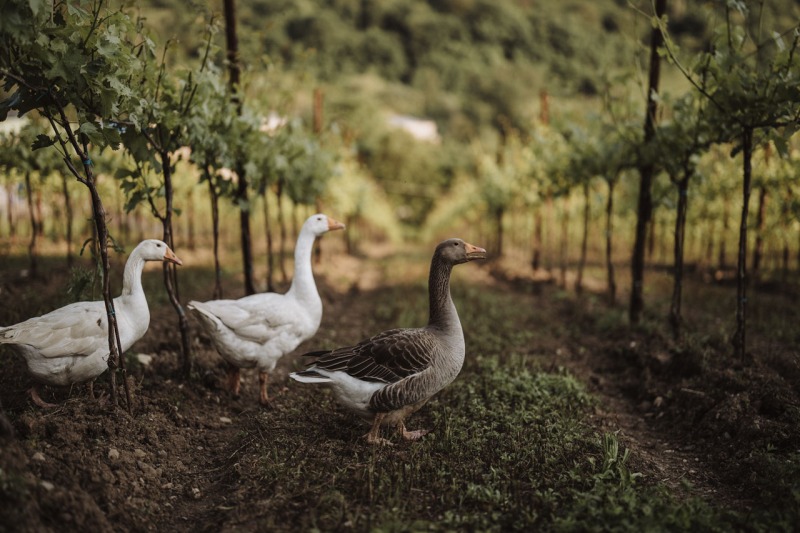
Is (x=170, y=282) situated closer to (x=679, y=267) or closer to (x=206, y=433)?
(x=206, y=433)

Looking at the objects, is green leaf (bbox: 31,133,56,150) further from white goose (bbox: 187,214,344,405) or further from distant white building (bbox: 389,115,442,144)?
distant white building (bbox: 389,115,442,144)

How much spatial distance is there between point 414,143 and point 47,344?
2609 inches

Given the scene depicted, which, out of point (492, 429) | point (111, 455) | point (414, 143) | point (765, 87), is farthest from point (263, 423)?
point (414, 143)

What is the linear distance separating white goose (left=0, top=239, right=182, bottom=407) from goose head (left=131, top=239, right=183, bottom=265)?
0.01 metres

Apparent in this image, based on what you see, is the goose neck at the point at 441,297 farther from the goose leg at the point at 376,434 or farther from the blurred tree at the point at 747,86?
the blurred tree at the point at 747,86

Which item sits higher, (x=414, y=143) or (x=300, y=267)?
(x=414, y=143)

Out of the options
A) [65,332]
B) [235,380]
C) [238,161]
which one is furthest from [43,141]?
[238,161]

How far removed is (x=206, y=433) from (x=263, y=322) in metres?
1.35

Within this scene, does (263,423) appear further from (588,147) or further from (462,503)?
(588,147)

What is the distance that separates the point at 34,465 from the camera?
3906 mm

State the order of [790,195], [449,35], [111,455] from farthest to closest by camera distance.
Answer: [449,35] → [790,195] → [111,455]

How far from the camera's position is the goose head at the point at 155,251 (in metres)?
5.64

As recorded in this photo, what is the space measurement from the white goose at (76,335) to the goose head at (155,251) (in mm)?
11

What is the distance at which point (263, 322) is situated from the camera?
629 centimetres
